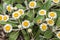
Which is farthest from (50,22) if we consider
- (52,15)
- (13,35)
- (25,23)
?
(13,35)

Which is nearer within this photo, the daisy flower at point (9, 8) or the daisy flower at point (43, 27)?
the daisy flower at point (43, 27)

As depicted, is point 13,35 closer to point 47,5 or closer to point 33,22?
point 33,22

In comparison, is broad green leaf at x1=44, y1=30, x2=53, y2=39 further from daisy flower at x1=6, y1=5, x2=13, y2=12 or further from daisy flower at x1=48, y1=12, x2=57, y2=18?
daisy flower at x1=6, y1=5, x2=13, y2=12

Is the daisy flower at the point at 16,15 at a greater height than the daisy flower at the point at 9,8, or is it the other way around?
the daisy flower at the point at 9,8

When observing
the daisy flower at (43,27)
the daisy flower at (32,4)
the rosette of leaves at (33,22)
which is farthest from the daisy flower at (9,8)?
the daisy flower at (43,27)

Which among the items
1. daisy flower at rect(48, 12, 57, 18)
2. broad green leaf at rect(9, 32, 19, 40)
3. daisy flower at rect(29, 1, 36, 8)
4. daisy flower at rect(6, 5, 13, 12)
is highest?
daisy flower at rect(29, 1, 36, 8)

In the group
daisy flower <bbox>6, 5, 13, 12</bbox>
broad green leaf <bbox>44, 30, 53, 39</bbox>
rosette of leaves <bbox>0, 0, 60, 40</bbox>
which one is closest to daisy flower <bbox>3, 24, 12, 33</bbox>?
rosette of leaves <bbox>0, 0, 60, 40</bbox>

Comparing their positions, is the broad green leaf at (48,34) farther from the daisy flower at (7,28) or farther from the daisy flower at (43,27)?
the daisy flower at (7,28)

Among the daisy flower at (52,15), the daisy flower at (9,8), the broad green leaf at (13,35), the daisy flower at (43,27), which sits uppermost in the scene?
the daisy flower at (9,8)

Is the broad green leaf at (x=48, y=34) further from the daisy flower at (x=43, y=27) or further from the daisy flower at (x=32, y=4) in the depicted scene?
the daisy flower at (x=32, y=4)
